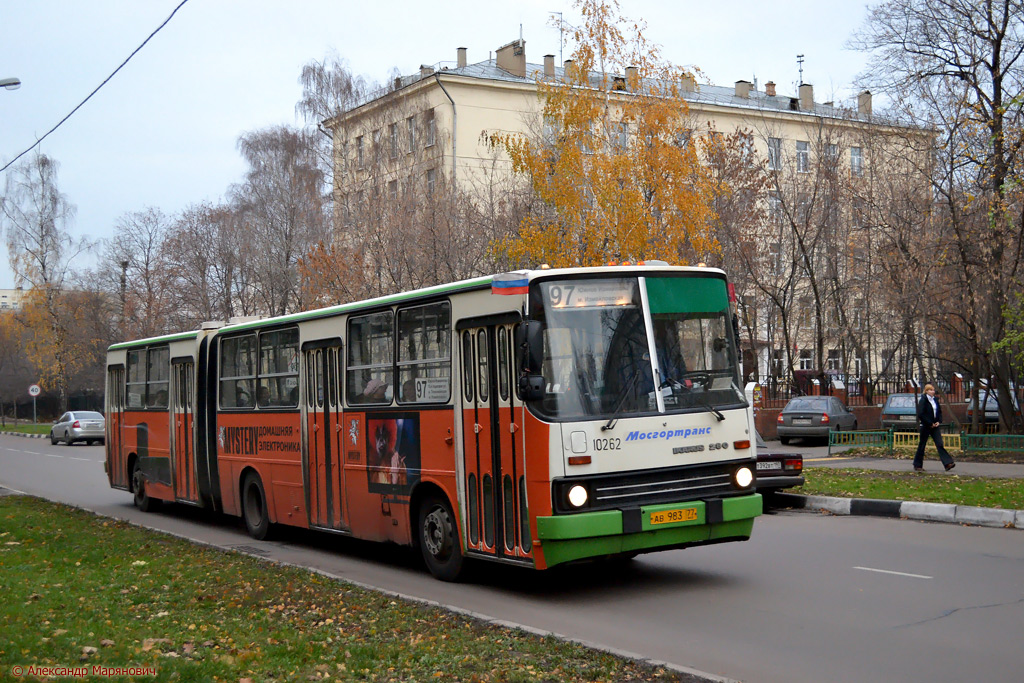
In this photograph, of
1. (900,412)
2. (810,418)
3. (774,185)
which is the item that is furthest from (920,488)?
(774,185)

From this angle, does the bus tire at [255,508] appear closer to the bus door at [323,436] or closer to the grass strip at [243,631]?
the bus door at [323,436]

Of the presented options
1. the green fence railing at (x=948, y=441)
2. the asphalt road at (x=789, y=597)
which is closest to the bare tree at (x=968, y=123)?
the green fence railing at (x=948, y=441)

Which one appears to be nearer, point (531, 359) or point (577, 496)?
point (531, 359)

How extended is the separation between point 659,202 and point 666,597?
17984mm

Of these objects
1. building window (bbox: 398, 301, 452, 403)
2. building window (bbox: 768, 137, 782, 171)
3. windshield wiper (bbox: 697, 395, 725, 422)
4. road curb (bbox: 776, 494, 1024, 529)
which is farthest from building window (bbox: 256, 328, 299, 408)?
building window (bbox: 768, 137, 782, 171)

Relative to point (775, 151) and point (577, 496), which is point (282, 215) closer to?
point (775, 151)

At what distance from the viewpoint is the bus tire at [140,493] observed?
63.6ft

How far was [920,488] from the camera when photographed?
17.4 m

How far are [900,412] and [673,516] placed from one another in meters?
28.4

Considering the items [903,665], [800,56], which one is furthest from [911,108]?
[800,56]

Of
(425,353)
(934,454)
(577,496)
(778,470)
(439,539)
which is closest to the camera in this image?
(577,496)

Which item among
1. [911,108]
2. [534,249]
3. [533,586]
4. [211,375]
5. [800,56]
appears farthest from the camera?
[800,56]

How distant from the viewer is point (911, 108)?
91.8ft

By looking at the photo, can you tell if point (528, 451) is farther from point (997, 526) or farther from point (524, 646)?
point (997, 526)
